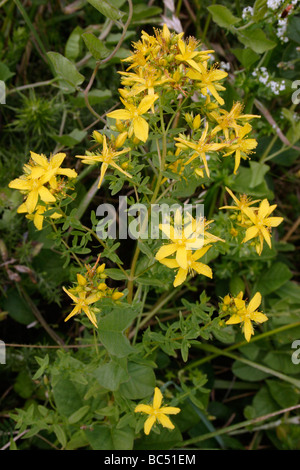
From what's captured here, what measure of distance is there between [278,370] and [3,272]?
1.04 metres

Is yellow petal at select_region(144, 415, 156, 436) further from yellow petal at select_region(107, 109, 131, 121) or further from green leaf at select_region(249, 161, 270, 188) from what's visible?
green leaf at select_region(249, 161, 270, 188)

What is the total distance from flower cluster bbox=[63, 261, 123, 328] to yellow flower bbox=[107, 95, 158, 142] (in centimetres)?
31

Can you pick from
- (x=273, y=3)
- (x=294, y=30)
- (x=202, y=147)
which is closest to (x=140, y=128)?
(x=202, y=147)

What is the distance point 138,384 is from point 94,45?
0.87m

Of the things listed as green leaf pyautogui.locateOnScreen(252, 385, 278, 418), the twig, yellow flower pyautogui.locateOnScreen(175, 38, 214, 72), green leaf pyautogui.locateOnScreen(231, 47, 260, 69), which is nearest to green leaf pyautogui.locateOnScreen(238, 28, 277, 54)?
green leaf pyautogui.locateOnScreen(231, 47, 260, 69)

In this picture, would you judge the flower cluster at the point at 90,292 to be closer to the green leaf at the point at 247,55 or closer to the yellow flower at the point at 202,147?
the yellow flower at the point at 202,147

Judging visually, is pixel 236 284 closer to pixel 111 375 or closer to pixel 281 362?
pixel 281 362

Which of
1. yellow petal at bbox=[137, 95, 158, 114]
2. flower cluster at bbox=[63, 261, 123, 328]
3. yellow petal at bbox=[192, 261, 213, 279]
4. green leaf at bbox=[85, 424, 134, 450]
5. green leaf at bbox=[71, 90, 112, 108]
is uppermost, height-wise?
green leaf at bbox=[71, 90, 112, 108]

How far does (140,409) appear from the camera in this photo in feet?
3.49

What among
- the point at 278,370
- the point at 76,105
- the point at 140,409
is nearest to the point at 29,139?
the point at 76,105

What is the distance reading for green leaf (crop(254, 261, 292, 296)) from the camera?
1.61 m

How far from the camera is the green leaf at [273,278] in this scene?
1613 mm

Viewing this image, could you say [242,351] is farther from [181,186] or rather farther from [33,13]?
[33,13]

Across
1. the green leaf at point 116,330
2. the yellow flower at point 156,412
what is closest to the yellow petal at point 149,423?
the yellow flower at point 156,412
